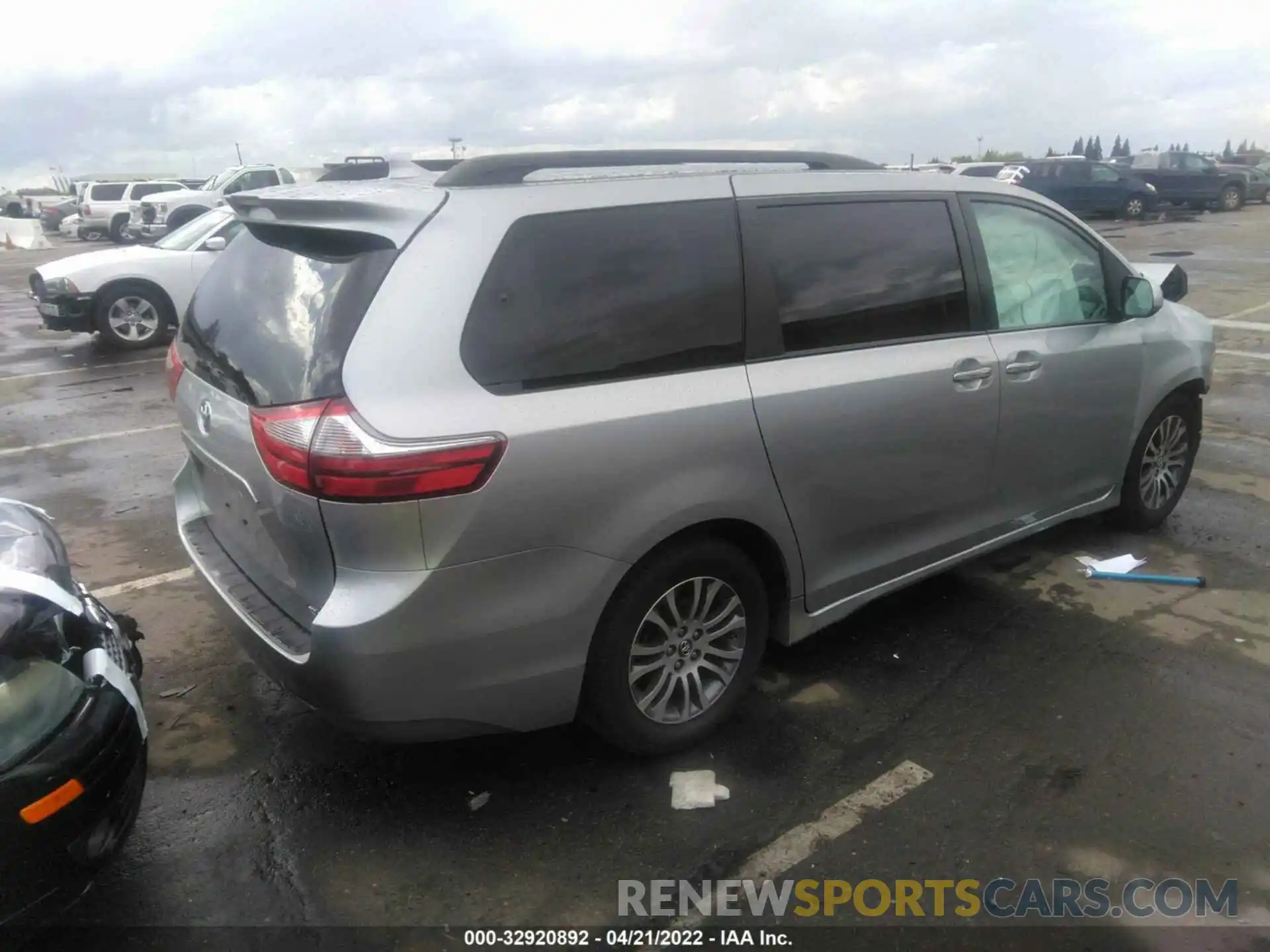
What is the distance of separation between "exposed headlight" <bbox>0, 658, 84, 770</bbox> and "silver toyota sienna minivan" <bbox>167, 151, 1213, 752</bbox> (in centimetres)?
56

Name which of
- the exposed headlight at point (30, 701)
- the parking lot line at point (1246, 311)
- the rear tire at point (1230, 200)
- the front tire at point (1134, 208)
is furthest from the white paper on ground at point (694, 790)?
the rear tire at point (1230, 200)

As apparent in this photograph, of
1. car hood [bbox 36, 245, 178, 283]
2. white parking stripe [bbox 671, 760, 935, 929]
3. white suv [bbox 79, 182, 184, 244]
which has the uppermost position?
white suv [bbox 79, 182, 184, 244]

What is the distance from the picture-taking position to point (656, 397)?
2809 millimetres

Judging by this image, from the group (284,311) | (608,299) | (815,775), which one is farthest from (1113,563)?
(284,311)

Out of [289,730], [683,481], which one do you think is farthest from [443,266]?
[289,730]

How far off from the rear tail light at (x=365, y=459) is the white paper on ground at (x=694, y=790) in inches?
49.9

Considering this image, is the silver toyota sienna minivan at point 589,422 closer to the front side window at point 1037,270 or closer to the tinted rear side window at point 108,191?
the front side window at point 1037,270

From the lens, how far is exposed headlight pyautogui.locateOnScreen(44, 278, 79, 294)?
10.7m

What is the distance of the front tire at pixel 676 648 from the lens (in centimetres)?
288

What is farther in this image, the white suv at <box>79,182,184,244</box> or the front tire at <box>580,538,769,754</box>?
the white suv at <box>79,182,184,244</box>

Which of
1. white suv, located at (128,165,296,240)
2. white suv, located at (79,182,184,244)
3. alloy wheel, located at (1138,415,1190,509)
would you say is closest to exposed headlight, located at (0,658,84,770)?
alloy wheel, located at (1138,415,1190,509)

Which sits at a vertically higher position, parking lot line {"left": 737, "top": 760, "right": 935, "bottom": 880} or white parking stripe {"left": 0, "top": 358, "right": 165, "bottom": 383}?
white parking stripe {"left": 0, "top": 358, "right": 165, "bottom": 383}

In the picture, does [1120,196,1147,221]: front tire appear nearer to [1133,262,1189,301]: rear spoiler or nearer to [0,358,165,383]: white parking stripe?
[0,358,165,383]: white parking stripe

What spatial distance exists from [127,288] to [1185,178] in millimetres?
30276
